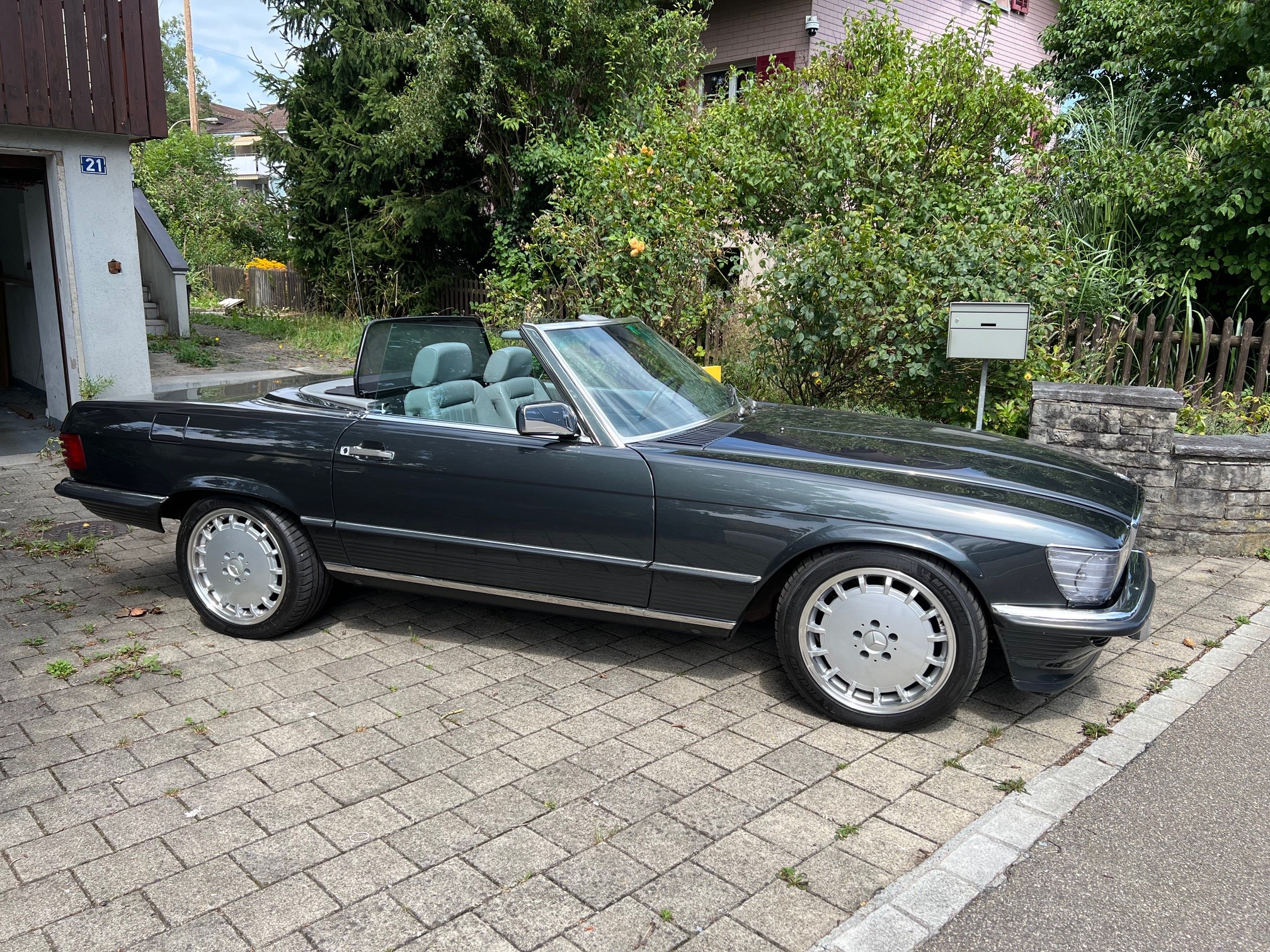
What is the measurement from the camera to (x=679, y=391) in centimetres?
466

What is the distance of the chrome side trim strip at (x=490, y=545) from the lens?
3994 mm

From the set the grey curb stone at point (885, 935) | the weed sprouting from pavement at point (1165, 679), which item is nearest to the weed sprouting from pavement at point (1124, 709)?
the weed sprouting from pavement at point (1165, 679)

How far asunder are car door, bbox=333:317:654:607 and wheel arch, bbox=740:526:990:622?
574mm

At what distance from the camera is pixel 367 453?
4363mm

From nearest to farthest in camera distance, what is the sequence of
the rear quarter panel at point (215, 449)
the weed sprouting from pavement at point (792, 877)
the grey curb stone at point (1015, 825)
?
the weed sprouting from pavement at point (792, 877), the grey curb stone at point (1015, 825), the rear quarter panel at point (215, 449)

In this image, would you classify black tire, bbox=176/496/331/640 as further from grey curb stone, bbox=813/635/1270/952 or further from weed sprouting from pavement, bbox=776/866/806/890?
grey curb stone, bbox=813/635/1270/952

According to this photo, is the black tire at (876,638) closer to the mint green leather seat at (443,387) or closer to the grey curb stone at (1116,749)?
the grey curb stone at (1116,749)

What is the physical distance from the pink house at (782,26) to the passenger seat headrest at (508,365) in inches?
434

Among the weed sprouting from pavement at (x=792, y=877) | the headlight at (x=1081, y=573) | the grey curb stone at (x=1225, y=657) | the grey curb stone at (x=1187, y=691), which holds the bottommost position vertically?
the weed sprouting from pavement at (x=792, y=877)

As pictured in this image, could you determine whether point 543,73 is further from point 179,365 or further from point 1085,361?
point 1085,361

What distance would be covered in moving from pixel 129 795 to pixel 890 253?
6276 mm

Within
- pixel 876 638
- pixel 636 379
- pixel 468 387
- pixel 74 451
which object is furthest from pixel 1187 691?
pixel 74 451

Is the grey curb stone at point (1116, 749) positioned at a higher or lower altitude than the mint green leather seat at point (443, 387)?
lower

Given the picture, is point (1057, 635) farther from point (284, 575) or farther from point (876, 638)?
point (284, 575)
